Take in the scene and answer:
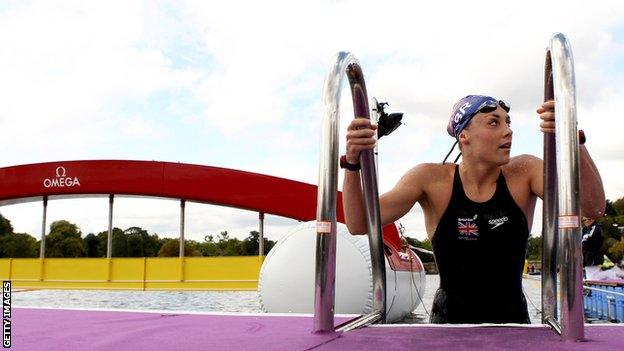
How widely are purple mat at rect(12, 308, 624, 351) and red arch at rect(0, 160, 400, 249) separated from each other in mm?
14140

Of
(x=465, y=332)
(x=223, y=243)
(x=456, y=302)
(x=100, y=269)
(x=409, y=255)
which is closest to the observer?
(x=465, y=332)

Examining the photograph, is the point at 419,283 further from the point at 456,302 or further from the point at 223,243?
the point at 223,243

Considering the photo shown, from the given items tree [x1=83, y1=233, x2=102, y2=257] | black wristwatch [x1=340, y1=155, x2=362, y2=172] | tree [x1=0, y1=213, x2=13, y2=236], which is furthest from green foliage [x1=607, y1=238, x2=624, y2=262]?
tree [x1=0, y1=213, x2=13, y2=236]

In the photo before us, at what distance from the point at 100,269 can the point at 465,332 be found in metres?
18.1

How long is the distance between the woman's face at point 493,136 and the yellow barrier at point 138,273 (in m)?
14.8

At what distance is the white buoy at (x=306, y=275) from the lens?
5.85m

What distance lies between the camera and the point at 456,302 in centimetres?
244

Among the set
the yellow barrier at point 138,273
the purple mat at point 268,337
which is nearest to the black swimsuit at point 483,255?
the purple mat at point 268,337

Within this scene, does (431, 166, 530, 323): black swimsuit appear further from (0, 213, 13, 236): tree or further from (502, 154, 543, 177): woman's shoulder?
(0, 213, 13, 236): tree

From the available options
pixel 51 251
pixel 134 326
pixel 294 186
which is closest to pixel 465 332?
pixel 134 326

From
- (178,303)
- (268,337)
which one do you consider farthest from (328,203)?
(178,303)

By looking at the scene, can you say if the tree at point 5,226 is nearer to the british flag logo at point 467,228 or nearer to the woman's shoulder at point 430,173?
the woman's shoulder at point 430,173

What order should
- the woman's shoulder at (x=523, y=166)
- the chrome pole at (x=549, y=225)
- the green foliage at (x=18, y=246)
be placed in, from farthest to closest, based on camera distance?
the green foliage at (x=18, y=246)
the woman's shoulder at (x=523, y=166)
the chrome pole at (x=549, y=225)

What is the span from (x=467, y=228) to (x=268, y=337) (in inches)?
37.8
